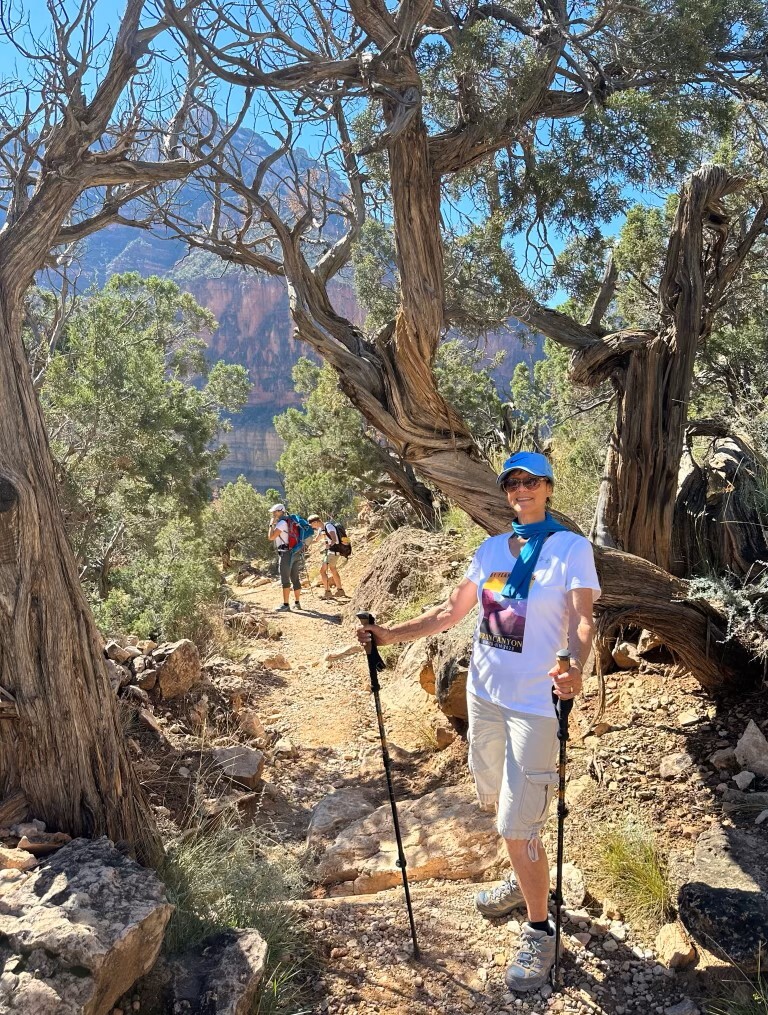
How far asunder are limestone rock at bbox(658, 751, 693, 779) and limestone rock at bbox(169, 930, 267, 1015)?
237 cm

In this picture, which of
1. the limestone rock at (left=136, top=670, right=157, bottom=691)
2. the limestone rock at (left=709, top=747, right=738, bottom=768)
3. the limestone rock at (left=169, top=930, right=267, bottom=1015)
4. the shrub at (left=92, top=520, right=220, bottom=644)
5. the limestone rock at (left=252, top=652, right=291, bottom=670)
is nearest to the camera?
the limestone rock at (left=169, top=930, right=267, bottom=1015)

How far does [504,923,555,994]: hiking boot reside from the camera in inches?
118

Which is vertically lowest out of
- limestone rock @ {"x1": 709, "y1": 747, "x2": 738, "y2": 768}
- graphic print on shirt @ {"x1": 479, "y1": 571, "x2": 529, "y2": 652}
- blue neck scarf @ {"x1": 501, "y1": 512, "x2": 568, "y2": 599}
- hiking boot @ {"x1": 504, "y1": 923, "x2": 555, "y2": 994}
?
hiking boot @ {"x1": 504, "y1": 923, "x2": 555, "y2": 994}

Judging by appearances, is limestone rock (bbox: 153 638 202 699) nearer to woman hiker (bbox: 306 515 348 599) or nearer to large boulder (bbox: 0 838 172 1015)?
large boulder (bbox: 0 838 172 1015)

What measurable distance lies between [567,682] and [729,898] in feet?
4.06

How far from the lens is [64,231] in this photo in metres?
3.89

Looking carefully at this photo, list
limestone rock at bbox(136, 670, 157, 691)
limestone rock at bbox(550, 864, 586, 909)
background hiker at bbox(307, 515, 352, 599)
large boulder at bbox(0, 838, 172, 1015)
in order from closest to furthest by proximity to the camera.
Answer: large boulder at bbox(0, 838, 172, 1015)
limestone rock at bbox(550, 864, 586, 909)
limestone rock at bbox(136, 670, 157, 691)
background hiker at bbox(307, 515, 352, 599)

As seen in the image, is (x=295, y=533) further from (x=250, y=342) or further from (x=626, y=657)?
(x=250, y=342)

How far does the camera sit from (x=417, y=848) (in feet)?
14.3

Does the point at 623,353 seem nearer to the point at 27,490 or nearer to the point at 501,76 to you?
the point at 501,76

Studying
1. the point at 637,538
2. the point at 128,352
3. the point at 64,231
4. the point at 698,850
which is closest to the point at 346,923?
the point at 698,850

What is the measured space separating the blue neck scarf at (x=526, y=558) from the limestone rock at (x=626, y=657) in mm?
2629

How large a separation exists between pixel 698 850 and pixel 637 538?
7.34 feet

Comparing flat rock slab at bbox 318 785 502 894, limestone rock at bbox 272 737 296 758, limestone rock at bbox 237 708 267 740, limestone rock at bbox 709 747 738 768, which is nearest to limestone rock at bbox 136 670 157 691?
limestone rock at bbox 237 708 267 740
